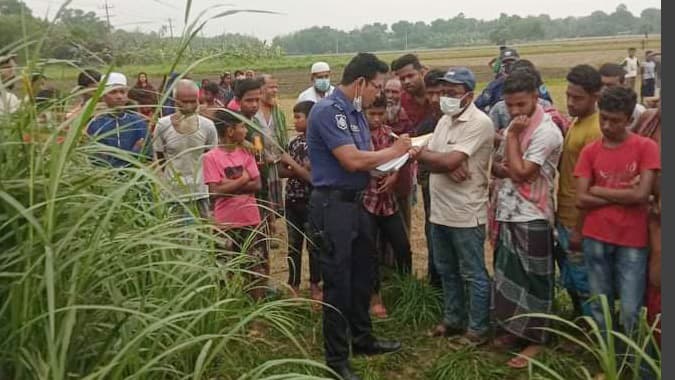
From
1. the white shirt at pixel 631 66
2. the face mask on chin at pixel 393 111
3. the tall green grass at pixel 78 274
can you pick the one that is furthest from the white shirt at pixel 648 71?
the tall green grass at pixel 78 274

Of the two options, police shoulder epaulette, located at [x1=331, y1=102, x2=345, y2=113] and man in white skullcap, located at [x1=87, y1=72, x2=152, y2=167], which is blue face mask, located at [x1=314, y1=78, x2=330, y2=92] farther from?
man in white skullcap, located at [x1=87, y1=72, x2=152, y2=167]

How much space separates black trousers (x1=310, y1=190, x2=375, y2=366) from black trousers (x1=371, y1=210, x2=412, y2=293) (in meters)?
0.98

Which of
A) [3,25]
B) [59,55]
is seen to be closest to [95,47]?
[59,55]

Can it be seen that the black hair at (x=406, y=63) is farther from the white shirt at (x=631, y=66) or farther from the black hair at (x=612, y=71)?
the white shirt at (x=631, y=66)

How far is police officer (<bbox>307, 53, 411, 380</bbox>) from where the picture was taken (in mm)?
3566

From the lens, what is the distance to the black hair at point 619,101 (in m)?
3.31

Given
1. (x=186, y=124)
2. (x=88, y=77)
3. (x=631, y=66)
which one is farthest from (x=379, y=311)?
(x=631, y=66)

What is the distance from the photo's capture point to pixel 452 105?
13.4ft

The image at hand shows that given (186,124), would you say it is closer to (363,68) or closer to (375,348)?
(363,68)

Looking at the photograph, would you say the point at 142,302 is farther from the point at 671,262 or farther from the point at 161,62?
the point at 671,262

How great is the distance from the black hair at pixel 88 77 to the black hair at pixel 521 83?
7.65 feet

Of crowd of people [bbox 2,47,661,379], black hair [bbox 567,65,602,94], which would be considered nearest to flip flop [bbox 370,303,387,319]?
crowd of people [bbox 2,47,661,379]

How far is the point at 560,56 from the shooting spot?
39.6 meters

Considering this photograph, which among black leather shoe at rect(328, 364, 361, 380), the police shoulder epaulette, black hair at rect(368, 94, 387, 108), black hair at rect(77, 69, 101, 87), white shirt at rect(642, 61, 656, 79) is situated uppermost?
black hair at rect(77, 69, 101, 87)
